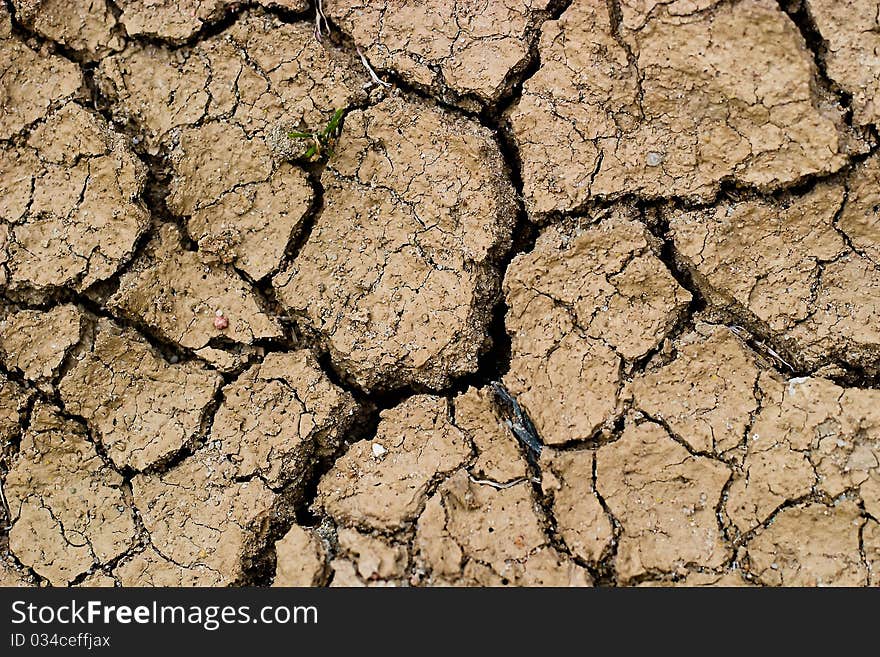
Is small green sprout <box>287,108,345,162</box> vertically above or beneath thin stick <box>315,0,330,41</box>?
beneath

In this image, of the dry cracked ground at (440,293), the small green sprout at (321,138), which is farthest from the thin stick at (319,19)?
the small green sprout at (321,138)

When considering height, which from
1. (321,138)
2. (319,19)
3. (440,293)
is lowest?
(440,293)

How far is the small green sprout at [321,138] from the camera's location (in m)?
2.71

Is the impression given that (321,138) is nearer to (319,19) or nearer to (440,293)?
(319,19)

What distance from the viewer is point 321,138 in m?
2.72

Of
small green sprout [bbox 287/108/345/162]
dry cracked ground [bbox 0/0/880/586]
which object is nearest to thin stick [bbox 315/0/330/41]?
dry cracked ground [bbox 0/0/880/586]

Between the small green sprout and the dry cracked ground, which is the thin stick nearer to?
the dry cracked ground

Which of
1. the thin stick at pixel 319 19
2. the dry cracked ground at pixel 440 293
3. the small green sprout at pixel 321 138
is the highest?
the thin stick at pixel 319 19

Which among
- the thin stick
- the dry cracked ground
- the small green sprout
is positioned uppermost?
the thin stick

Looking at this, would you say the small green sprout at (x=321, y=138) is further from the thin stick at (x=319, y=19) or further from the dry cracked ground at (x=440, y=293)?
the thin stick at (x=319, y=19)

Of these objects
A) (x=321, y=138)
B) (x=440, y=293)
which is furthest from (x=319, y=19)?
(x=440, y=293)

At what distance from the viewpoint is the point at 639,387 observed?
247cm

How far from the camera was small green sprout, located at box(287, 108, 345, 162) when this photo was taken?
2715 mm

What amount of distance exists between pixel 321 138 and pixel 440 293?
0.59m
